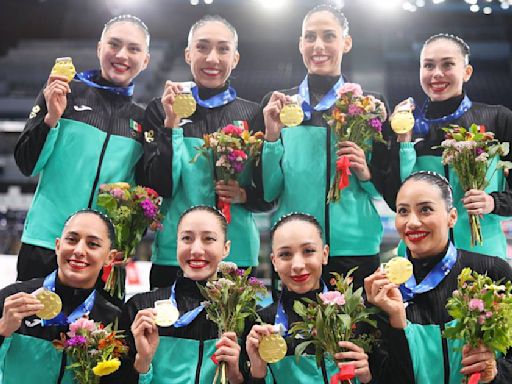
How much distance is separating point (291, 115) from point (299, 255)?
784 millimetres

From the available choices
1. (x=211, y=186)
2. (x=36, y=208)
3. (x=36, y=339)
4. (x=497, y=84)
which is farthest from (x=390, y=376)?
(x=497, y=84)

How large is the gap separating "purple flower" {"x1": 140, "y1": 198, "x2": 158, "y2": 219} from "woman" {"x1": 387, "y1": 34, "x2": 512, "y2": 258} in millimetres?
Answer: 1345

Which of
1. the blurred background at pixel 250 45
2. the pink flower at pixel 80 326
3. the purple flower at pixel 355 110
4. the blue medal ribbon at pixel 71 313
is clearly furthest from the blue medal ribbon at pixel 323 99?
the blurred background at pixel 250 45

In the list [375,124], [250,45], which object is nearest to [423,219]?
[375,124]

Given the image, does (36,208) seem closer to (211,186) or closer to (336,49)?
(211,186)

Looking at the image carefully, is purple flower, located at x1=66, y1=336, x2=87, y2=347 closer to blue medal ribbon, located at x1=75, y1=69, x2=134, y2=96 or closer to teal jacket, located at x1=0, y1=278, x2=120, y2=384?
teal jacket, located at x1=0, y1=278, x2=120, y2=384

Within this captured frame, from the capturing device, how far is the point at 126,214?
141 inches

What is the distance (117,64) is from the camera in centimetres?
412

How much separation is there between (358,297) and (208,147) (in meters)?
1.35

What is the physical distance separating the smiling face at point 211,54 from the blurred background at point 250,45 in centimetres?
1112

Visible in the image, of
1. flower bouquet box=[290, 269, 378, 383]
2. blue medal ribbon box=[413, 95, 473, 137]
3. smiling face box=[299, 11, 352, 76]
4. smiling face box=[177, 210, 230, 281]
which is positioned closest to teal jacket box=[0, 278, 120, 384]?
smiling face box=[177, 210, 230, 281]

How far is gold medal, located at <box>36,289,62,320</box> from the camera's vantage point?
316cm

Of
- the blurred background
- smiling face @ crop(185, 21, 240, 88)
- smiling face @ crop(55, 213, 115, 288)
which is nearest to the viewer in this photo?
smiling face @ crop(55, 213, 115, 288)

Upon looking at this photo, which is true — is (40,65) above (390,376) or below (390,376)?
above
